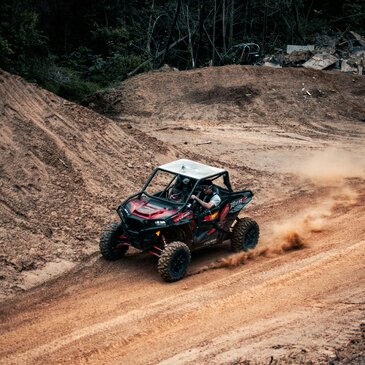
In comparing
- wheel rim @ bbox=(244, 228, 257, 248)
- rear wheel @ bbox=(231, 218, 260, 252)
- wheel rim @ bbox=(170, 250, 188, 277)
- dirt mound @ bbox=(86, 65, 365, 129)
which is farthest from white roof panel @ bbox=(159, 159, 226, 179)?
dirt mound @ bbox=(86, 65, 365, 129)

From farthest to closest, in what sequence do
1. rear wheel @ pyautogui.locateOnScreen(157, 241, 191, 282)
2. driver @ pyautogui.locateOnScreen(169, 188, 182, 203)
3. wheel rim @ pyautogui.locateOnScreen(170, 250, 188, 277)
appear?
driver @ pyautogui.locateOnScreen(169, 188, 182, 203) < wheel rim @ pyautogui.locateOnScreen(170, 250, 188, 277) < rear wheel @ pyautogui.locateOnScreen(157, 241, 191, 282)

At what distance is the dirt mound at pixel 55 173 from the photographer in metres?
13.4

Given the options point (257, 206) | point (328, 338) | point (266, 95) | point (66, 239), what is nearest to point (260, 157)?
point (257, 206)

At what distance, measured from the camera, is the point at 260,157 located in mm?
21625

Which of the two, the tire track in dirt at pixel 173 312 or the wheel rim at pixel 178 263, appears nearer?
the tire track in dirt at pixel 173 312

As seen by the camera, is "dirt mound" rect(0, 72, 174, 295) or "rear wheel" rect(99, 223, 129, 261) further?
"dirt mound" rect(0, 72, 174, 295)

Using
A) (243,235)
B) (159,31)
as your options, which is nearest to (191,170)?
(243,235)

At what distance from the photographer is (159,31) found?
3597 cm

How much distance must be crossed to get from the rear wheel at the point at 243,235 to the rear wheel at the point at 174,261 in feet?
5.35

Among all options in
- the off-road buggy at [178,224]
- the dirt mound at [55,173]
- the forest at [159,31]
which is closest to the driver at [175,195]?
the off-road buggy at [178,224]

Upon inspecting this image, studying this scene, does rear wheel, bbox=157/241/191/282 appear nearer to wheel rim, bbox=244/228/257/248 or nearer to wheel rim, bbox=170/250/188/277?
wheel rim, bbox=170/250/188/277

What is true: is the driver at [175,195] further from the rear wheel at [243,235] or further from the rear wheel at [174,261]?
the rear wheel at [243,235]

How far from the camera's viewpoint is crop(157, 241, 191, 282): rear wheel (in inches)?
464

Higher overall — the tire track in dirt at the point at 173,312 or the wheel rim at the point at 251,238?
the tire track in dirt at the point at 173,312
